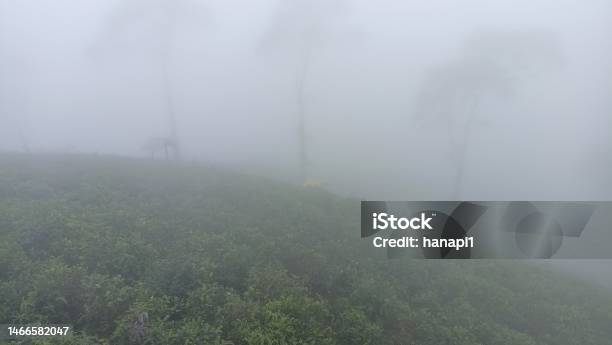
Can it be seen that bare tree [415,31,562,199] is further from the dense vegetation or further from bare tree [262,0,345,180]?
the dense vegetation

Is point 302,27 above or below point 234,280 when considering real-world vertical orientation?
above

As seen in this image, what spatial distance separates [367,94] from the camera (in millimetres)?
59312

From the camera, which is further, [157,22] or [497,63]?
[157,22]

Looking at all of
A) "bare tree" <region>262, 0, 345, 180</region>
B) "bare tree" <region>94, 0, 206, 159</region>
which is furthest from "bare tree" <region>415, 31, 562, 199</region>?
"bare tree" <region>94, 0, 206, 159</region>

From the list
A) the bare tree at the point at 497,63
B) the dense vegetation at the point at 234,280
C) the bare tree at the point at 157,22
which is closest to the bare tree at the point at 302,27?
the bare tree at the point at 157,22

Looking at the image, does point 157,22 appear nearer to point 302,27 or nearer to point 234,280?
point 302,27

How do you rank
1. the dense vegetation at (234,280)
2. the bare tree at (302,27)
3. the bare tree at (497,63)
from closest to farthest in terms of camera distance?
the dense vegetation at (234,280)
the bare tree at (497,63)
the bare tree at (302,27)

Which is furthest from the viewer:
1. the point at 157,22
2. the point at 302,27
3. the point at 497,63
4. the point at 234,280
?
the point at 157,22

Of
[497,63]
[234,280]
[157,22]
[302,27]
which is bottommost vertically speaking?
[234,280]

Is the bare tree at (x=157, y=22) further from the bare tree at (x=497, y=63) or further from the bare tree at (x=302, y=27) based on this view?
the bare tree at (x=497, y=63)

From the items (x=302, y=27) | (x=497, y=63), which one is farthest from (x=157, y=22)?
(x=497, y=63)

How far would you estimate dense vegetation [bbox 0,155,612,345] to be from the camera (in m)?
6.76

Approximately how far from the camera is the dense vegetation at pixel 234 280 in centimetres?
676

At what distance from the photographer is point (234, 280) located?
835 centimetres
